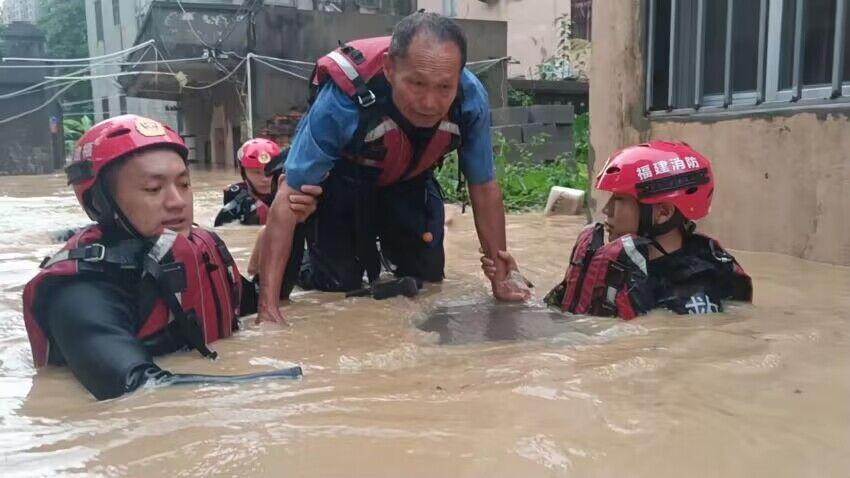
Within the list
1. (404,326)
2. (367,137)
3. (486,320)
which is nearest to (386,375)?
(404,326)

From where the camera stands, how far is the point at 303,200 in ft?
10.3

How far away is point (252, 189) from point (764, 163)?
3.75m

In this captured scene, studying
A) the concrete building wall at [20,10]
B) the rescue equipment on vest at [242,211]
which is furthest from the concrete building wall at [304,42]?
the concrete building wall at [20,10]

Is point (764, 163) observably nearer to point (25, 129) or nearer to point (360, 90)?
point (360, 90)

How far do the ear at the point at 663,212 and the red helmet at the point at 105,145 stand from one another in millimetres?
1762

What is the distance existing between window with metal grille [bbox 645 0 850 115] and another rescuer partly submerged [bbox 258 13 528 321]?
174 cm

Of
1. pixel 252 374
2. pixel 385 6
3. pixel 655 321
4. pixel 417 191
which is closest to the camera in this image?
pixel 252 374

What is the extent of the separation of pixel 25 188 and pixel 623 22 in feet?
36.9

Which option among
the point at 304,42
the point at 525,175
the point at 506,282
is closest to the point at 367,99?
the point at 506,282

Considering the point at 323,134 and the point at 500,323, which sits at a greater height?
the point at 323,134

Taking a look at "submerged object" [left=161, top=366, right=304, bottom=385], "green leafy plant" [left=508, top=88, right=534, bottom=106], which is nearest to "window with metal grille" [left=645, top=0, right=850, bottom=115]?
"submerged object" [left=161, top=366, right=304, bottom=385]

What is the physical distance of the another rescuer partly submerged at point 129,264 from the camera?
231 centimetres

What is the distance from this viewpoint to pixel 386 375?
2.24m

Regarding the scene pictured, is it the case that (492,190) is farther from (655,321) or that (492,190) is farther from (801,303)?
(801,303)
